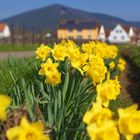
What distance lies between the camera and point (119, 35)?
113250 millimetres

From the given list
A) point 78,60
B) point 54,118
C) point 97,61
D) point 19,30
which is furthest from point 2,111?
point 19,30

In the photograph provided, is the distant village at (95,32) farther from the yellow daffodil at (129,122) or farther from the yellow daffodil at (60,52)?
the yellow daffodil at (129,122)

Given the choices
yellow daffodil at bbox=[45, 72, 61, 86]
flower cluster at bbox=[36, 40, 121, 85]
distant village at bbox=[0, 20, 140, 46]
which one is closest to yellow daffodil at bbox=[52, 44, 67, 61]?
flower cluster at bbox=[36, 40, 121, 85]

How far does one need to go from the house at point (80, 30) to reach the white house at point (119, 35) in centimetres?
338

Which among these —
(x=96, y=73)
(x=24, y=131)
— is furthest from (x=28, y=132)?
(x=96, y=73)

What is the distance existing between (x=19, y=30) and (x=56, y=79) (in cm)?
3773

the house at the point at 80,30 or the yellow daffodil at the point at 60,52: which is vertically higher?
the yellow daffodil at the point at 60,52

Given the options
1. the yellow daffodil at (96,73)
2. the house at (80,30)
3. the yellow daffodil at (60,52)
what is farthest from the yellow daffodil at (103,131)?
the house at (80,30)

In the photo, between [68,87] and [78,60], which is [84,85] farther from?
[78,60]

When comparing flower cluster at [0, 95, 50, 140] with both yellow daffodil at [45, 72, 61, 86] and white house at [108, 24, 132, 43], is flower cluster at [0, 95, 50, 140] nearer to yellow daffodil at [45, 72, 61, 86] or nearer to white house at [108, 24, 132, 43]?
yellow daffodil at [45, 72, 61, 86]

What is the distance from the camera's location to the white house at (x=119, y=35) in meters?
111

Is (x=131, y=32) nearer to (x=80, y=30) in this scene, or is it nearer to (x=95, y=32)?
(x=95, y=32)

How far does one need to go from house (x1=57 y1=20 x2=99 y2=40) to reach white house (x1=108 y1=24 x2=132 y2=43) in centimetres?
338

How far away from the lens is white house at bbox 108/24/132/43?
365ft
